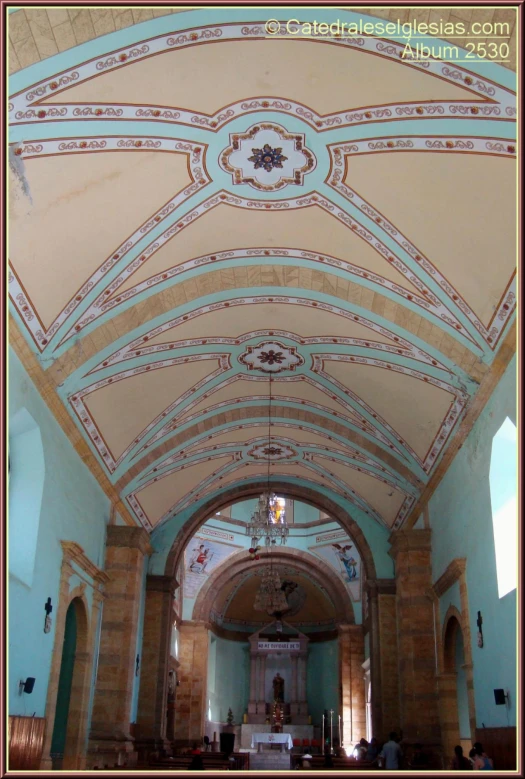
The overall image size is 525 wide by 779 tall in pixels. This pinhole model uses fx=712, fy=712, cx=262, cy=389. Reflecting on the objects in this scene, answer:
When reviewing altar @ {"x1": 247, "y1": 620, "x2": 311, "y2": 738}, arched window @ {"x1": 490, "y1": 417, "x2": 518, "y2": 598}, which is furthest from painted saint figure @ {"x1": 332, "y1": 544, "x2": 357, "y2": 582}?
arched window @ {"x1": 490, "y1": 417, "x2": 518, "y2": 598}

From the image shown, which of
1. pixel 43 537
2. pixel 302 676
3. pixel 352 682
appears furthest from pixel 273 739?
pixel 43 537

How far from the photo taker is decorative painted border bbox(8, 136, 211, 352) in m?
6.77

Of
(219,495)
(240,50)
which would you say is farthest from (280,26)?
(219,495)

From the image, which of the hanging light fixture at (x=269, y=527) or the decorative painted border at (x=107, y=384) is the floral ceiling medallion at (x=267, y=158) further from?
the hanging light fixture at (x=269, y=527)

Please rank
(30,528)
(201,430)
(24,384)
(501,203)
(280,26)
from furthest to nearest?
(201,430), (30,528), (24,384), (501,203), (280,26)

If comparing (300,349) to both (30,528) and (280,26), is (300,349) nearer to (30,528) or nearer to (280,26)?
(30,528)

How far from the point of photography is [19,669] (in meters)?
8.62

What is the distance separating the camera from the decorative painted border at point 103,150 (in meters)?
6.77

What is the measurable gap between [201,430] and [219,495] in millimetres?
4037

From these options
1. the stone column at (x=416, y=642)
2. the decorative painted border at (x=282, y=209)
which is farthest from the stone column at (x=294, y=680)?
the decorative painted border at (x=282, y=209)

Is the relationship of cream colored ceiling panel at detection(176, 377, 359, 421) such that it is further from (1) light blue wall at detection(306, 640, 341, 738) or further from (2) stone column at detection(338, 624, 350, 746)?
(1) light blue wall at detection(306, 640, 341, 738)

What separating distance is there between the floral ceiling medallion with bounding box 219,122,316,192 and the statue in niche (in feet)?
69.6

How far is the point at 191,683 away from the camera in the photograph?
20.3 m

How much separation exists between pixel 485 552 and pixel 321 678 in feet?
58.9
